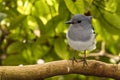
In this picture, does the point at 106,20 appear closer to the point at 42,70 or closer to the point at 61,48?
the point at 61,48

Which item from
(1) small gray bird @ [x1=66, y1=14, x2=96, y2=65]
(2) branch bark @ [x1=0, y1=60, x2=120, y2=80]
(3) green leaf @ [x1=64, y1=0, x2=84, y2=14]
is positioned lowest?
(2) branch bark @ [x1=0, y1=60, x2=120, y2=80]

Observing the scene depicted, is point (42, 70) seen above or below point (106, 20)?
below

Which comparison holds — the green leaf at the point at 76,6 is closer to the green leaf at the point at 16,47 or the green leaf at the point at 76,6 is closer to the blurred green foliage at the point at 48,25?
the blurred green foliage at the point at 48,25

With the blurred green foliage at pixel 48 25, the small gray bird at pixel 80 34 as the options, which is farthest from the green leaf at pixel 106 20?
the small gray bird at pixel 80 34

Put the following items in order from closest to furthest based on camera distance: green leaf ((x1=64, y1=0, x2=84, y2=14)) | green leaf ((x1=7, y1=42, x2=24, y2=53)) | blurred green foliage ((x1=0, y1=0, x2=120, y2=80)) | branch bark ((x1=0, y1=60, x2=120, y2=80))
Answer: branch bark ((x1=0, y1=60, x2=120, y2=80)) → green leaf ((x1=64, y1=0, x2=84, y2=14)) → blurred green foliage ((x1=0, y1=0, x2=120, y2=80)) → green leaf ((x1=7, y1=42, x2=24, y2=53))

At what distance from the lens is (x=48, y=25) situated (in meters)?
1.51

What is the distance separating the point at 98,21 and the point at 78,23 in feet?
1.08

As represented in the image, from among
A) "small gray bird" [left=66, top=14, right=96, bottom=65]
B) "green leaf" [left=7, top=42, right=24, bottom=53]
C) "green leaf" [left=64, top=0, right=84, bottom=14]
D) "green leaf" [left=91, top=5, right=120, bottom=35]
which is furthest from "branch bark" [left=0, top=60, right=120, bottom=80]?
"green leaf" [left=7, top=42, right=24, bottom=53]

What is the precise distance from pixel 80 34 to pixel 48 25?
320 mm

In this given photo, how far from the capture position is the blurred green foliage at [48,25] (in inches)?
57.5

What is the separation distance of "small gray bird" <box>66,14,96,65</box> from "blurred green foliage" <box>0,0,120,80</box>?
Answer: 0.11 metres

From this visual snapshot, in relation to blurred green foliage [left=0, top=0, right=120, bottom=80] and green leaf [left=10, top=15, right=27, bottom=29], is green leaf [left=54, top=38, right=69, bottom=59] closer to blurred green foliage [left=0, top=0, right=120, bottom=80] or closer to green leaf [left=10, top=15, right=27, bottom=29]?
blurred green foliage [left=0, top=0, right=120, bottom=80]

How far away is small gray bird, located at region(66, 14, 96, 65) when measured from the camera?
3.88 feet

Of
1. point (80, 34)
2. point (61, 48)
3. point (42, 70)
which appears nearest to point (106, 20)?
point (61, 48)
